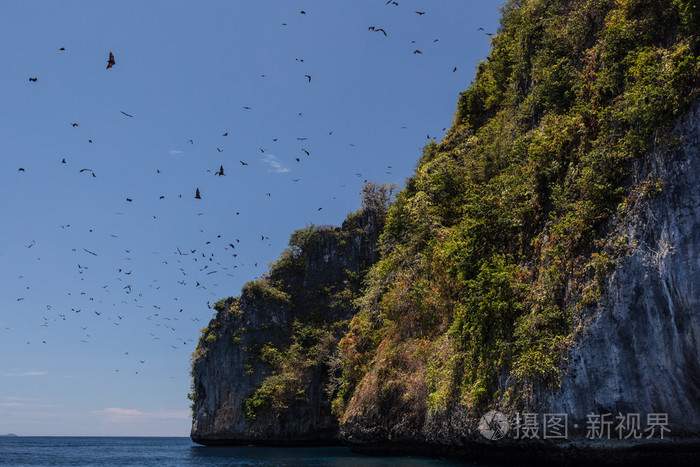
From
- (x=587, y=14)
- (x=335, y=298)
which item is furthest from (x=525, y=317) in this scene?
(x=335, y=298)

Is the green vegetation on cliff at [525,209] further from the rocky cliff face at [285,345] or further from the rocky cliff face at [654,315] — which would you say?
the rocky cliff face at [285,345]

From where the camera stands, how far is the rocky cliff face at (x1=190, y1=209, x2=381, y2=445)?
35406mm

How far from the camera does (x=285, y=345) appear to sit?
124 ft

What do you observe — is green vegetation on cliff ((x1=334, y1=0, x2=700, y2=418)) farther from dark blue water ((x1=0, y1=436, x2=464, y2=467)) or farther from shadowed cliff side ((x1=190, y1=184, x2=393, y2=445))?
shadowed cliff side ((x1=190, y1=184, x2=393, y2=445))

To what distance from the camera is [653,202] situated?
973 cm

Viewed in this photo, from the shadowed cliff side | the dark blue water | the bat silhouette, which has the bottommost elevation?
the dark blue water

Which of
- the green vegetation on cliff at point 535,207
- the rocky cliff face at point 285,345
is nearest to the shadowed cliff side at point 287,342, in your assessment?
the rocky cliff face at point 285,345

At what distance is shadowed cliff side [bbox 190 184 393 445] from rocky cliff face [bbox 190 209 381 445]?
0.25 ft

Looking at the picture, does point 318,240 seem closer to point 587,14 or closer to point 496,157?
point 496,157

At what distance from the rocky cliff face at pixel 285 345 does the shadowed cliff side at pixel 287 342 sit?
0.25 ft

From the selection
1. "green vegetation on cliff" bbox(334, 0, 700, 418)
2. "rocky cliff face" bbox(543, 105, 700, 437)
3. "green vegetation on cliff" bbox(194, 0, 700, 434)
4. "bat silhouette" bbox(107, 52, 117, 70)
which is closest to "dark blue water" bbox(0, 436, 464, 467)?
"green vegetation on cliff" bbox(194, 0, 700, 434)

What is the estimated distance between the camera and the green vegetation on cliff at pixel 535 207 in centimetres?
1058

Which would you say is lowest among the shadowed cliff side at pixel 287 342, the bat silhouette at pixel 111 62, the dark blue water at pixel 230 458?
the dark blue water at pixel 230 458

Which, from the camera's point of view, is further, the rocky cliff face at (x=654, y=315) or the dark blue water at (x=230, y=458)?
the dark blue water at (x=230, y=458)
